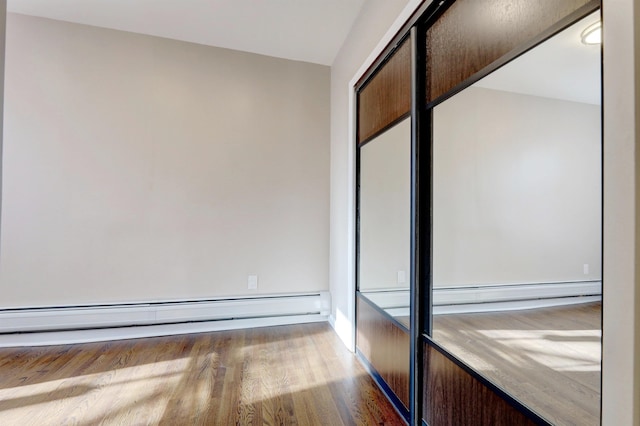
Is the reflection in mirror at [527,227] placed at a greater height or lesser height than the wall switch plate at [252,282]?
greater

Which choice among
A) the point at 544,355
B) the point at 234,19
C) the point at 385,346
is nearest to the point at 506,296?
the point at 544,355

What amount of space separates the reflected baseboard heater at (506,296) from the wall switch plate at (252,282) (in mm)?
1546

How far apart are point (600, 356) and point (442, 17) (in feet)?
4.57

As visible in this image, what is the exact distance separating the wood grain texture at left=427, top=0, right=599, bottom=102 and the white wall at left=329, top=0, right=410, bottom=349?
565 millimetres

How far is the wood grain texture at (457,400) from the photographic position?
0.98 metres

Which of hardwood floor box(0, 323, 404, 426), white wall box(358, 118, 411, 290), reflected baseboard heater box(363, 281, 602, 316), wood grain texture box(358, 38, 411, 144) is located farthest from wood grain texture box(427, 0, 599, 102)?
hardwood floor box(0, 323, 404, 426)

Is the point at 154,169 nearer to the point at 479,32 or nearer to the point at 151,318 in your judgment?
the point at 151,318

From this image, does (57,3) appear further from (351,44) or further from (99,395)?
(99,395)

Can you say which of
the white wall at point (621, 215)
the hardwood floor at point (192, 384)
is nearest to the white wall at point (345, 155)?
the hardwood floor at point (192, 384)

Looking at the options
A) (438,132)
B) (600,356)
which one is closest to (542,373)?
(600,356)

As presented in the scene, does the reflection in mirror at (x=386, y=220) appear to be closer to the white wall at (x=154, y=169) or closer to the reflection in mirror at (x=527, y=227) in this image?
the reflection in mirror at (x=527, y=227)

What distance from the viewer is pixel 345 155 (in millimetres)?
2523

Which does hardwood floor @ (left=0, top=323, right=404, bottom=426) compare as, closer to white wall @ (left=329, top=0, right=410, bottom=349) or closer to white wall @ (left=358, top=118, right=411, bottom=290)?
white wall @ (left=329, top=0, right=410, bottom=349)

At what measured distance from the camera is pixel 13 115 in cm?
236
